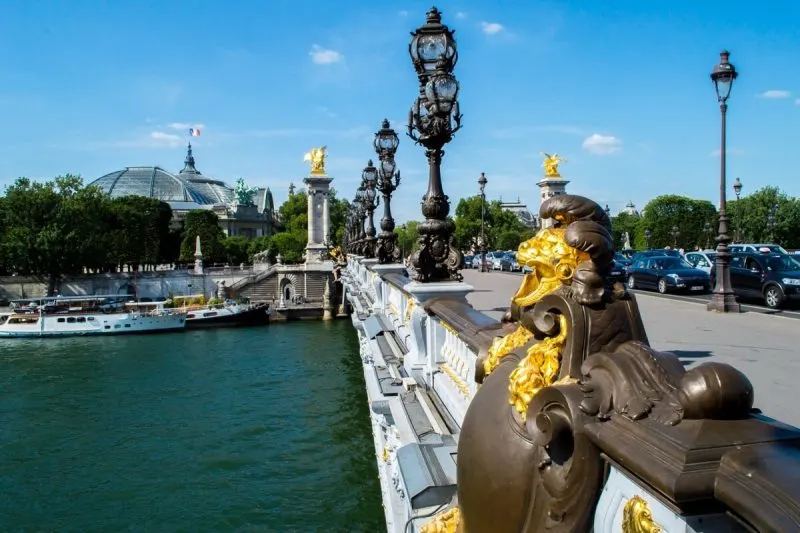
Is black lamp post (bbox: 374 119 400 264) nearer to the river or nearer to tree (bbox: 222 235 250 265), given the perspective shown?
the river

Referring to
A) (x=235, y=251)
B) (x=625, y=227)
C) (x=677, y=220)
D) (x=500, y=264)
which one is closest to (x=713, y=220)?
(x=677, y=220)

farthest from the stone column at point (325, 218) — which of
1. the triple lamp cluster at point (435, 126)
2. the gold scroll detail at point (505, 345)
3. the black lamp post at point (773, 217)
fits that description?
the gold scroll detail at point (505, 345)

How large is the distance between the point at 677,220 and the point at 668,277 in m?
64.1

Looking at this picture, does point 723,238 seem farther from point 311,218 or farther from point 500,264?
point 311,218

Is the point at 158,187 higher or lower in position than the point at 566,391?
higher

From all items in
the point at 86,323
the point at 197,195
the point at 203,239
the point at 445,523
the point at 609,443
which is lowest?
the point at 86,323

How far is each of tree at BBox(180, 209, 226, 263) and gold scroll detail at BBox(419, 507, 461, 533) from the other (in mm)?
77423

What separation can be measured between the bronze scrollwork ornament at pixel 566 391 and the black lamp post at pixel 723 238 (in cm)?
1291

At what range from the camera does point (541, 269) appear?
2643 millimetres

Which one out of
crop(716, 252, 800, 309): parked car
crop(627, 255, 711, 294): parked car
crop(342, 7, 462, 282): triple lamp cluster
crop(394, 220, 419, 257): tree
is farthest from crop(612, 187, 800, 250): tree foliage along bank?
crop(342, 7, 462, 282): triple lamp cluster

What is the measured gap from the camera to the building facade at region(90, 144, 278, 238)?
11556 centimetres

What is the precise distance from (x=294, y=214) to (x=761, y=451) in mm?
100186

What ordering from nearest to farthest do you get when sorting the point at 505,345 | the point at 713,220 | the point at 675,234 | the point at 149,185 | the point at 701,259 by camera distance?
the point at 505,345 < the point at 701,259 < the point at 675,234 < the point at 713,220 < the point at 149,185

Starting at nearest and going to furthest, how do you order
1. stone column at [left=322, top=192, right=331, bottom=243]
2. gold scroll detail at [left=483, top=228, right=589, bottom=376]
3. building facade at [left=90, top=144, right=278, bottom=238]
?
gold scroll detail at [left=483, top=228, right=589, bottom=376] < stone column at [left=322, top=192, right=331, bottom=243] < building facade at [left=90, top=144, right=278, bottom=238]
